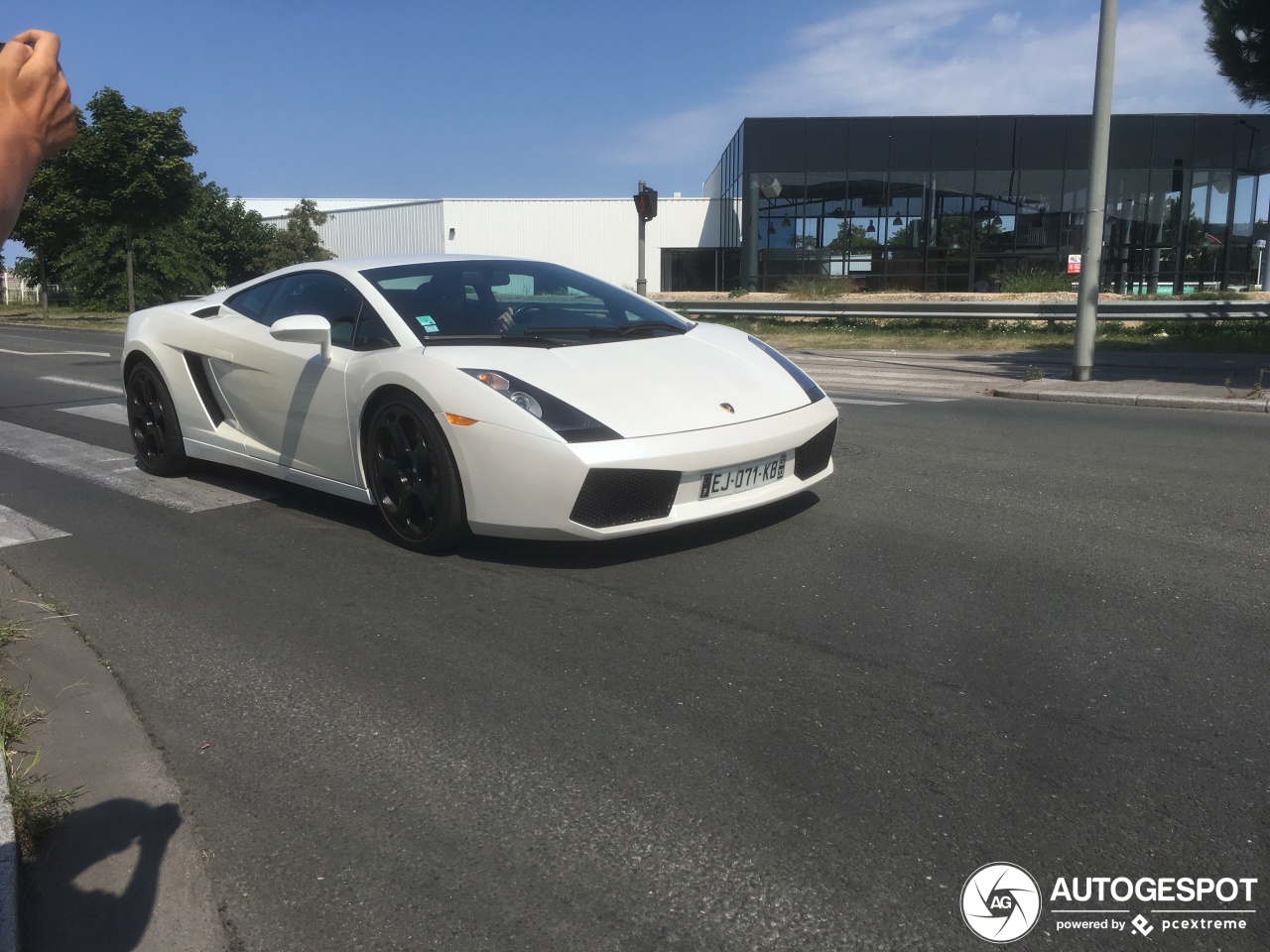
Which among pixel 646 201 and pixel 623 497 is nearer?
pixel 623 497

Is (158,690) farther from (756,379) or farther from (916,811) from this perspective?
(756,379)

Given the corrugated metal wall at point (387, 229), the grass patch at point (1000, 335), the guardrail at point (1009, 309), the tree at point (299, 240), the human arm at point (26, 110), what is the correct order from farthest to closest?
the tree at point (299, 240)
the corrugated metal wall at point (387, 229)
the guardrail at point (1009, 309)
the grass patch at point (1000, 335)
the human arm at point (26, 110)

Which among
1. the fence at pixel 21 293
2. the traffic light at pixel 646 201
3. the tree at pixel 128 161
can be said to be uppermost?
the tree at pixel 128 161

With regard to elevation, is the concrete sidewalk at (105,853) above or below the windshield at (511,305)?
below

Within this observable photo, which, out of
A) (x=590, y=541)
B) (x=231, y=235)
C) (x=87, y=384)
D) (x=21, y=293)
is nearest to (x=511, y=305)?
(x=590, y=541)

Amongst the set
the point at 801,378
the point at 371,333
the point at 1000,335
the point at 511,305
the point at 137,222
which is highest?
the point at 137,222

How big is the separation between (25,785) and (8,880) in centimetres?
55

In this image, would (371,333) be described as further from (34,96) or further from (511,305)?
(34,96)

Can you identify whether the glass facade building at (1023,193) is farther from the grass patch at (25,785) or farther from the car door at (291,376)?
the grass patch at (25,785)

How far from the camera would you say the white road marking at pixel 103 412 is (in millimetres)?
9141

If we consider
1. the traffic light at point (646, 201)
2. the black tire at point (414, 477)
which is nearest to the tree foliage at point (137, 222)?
the traffic light at point (646, 201)

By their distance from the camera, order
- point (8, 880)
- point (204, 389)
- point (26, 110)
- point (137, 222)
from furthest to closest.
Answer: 1. point (137, 222)
2. point (204, 389)
3. point (8, 880)
4. point (26, 110)

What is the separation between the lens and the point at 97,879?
2.39 meters

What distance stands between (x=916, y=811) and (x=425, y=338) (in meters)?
3.05
